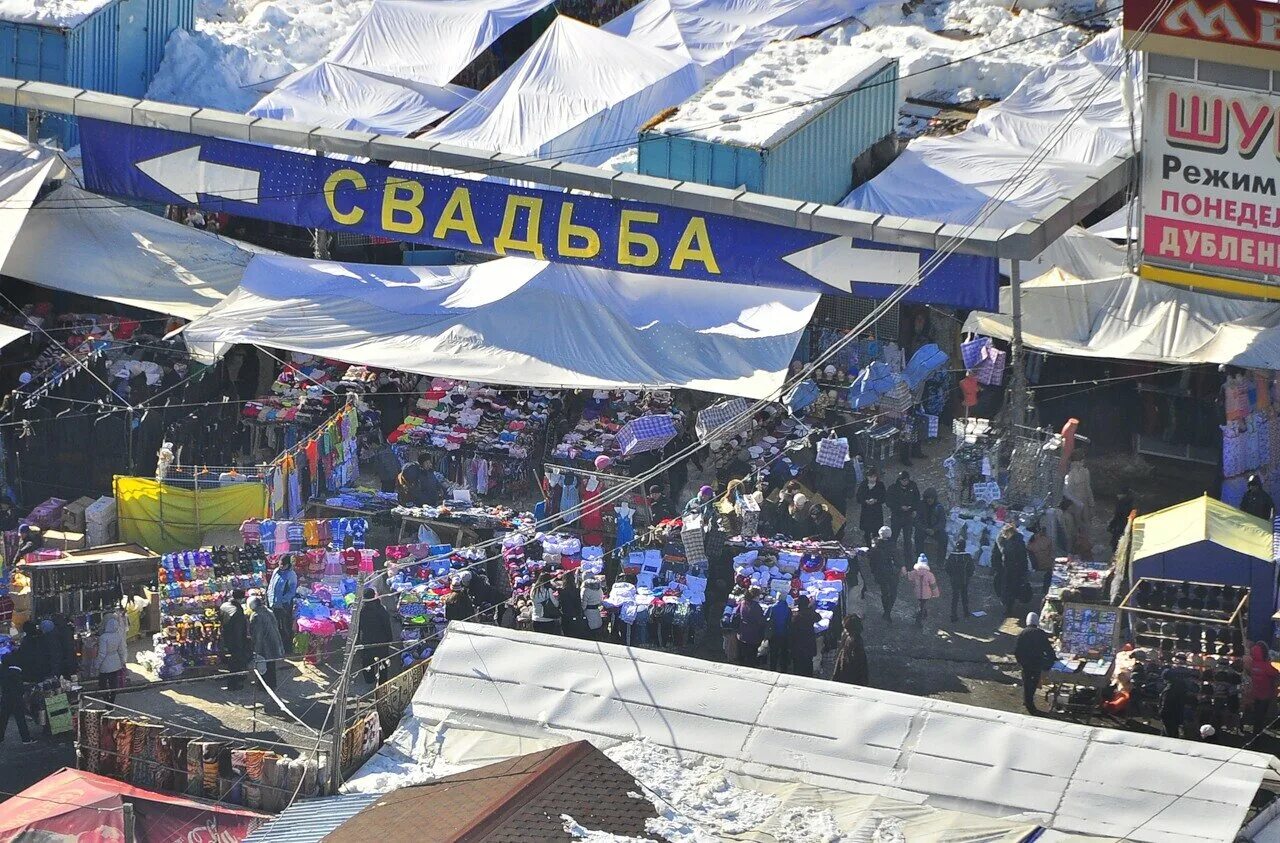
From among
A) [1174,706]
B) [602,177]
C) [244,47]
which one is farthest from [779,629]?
[244,47]

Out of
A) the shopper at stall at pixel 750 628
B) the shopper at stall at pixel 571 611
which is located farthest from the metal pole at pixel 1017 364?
the shopper at stall at pixel 571 611

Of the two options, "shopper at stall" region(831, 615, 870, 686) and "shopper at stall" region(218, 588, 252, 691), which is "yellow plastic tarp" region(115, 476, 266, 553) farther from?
"shopper at stall" region(831, 615, 870, 686)

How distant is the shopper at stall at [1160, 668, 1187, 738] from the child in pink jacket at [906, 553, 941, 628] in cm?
272

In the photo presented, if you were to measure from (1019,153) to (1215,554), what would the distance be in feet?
27.9

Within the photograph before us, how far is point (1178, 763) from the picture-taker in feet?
40.7

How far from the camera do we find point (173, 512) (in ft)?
62.3

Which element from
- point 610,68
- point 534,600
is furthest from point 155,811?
point 610,68

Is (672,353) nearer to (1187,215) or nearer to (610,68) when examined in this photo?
(1187,215)

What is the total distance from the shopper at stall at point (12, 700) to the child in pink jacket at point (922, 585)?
791 centimetres

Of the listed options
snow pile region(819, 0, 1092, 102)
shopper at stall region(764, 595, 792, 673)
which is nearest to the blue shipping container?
snow pile region(819, 0, 1092, 102)

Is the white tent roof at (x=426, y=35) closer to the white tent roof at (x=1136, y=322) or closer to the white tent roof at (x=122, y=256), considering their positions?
the white tent roof at (x=122, y=256)

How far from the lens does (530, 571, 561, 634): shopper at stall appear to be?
17469 millimetres

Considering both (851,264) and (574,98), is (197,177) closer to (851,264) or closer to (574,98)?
(574,98)

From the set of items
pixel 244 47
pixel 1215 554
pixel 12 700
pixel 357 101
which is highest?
pixel 244 47
